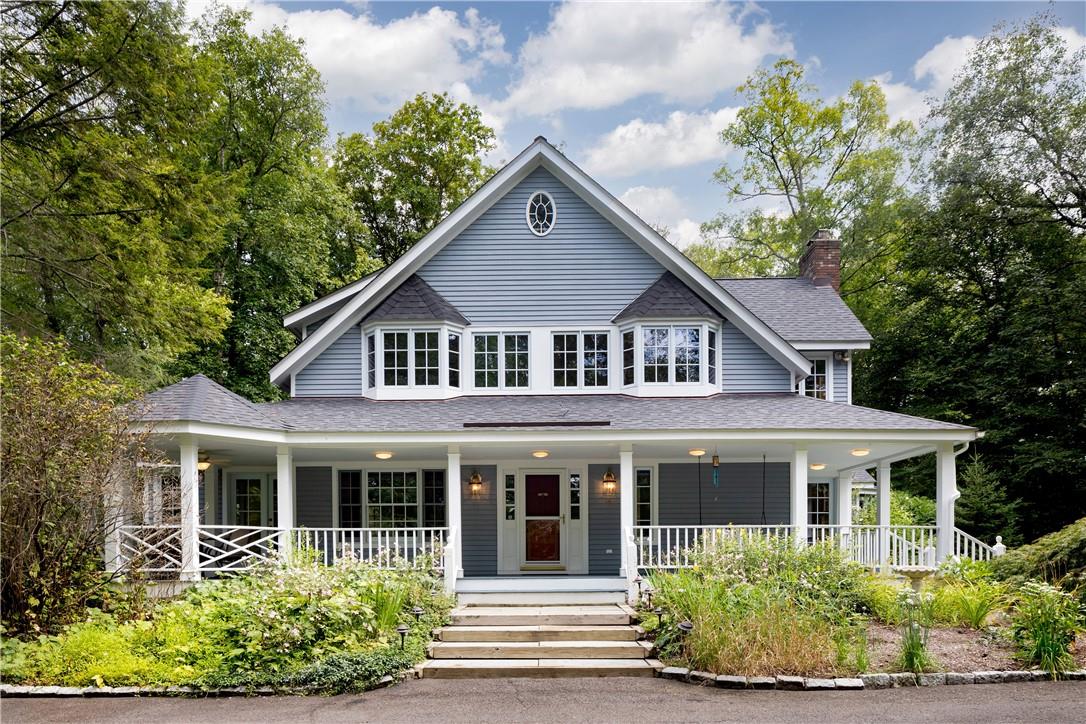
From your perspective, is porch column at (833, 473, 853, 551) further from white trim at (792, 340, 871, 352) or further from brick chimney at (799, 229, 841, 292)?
brick chimney at (799, 229, 841, 292)

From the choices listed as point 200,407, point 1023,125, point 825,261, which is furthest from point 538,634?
point 1023,125

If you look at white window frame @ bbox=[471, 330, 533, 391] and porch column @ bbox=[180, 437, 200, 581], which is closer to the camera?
porch column @ bbox=[180, 437, 200, 581]

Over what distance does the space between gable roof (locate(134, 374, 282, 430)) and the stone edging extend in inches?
308

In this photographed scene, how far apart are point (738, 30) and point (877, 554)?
12.5 meters

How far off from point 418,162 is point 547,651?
23829 millimetres

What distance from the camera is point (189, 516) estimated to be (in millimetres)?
10242

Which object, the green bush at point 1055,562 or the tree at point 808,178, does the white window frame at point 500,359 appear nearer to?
the green bush at point 1055,562

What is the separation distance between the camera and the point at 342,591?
8320mm

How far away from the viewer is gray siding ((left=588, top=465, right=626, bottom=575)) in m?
13.7

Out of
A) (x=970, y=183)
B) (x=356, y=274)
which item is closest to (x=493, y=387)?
(x=356, y=274)

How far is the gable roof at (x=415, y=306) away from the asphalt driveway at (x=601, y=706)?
7.54 meters

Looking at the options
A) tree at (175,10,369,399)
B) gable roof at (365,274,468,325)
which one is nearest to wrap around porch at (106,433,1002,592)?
gable roof at (365,274,468,325)

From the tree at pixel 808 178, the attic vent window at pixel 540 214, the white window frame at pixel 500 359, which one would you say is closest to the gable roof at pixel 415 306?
the white window frame at pixel 500 359

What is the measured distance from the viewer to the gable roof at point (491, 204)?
13.5 meters
